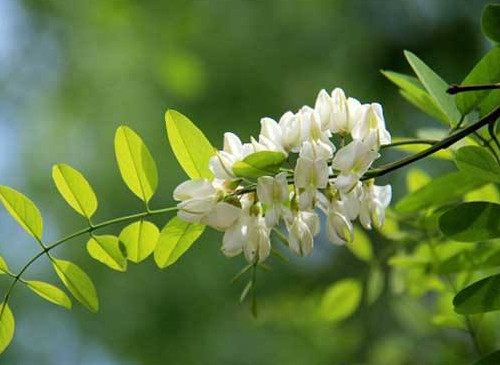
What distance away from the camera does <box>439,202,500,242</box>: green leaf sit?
500mm

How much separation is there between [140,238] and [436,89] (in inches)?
7.9

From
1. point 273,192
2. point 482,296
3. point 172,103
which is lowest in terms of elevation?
point 172,103

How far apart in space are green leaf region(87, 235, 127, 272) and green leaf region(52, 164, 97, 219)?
0.02 m

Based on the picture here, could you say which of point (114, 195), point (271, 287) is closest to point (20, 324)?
point (114, 195)

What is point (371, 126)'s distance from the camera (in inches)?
18.9

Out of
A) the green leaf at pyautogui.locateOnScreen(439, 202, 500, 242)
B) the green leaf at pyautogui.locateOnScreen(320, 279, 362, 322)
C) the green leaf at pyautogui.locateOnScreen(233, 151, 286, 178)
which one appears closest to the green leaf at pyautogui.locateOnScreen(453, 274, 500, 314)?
the green leaf at pyautogui.locateOnScreen(439, 202, 500, 242)

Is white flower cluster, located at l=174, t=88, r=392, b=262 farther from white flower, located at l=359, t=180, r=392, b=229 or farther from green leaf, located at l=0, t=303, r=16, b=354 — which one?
green leaf, located at l=0, t=303, r=16, b=354

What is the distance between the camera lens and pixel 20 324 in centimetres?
232

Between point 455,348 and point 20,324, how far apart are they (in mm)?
1569

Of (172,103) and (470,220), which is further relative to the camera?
(172,103)

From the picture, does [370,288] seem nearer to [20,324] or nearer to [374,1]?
[20,324]

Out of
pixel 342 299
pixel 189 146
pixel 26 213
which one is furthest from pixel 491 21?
pixel 342 299

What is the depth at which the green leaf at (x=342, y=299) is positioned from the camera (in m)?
0.85

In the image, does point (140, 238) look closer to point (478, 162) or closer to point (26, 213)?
point (26, 213)
